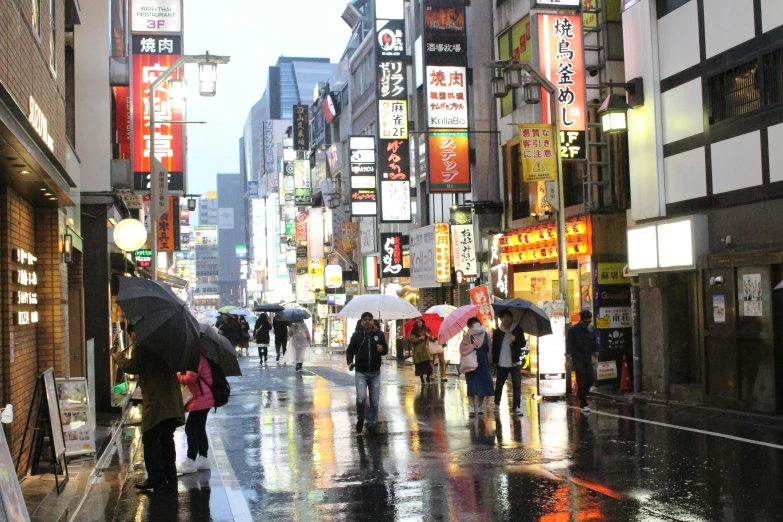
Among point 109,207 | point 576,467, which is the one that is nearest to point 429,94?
point 109,207

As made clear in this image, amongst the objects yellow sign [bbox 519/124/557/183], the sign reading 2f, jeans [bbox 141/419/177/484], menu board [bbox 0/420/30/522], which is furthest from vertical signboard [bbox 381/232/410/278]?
menu board [bbox 0/420/30/522]

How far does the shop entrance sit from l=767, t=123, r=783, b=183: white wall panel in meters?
1.58

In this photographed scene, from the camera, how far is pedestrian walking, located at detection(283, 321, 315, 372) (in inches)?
1177

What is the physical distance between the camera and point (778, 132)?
1559 cm

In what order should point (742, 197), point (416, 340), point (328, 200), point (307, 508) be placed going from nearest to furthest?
point (307, 508), point (742, 197), point (416, 340), point (328, 200)

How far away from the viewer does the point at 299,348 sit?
3008 cm

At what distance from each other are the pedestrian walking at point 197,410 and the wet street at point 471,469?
260 mm

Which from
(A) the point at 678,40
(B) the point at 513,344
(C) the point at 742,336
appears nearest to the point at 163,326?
(B) the point at 513,344

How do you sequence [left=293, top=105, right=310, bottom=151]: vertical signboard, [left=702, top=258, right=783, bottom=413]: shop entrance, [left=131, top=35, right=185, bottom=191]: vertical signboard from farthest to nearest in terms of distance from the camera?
[left=293, top=105, right=310, bottom=151]: vertical signboard
[left=131, top=35, right=185, bottom=191]: vertical signboard
[left=702, top=258, right=783, bottom=413]: shop entrance

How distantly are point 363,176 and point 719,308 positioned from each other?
2556 cm

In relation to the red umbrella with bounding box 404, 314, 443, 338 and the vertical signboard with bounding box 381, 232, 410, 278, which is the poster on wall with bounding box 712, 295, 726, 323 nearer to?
the red umbrella with bounding box 404, 314, 443, 338

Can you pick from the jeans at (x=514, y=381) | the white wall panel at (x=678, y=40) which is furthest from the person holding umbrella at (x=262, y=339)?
the white wall panel at (x=678, y=40)

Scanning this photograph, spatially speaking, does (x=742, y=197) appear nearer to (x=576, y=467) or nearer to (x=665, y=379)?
(x=665, y=379)

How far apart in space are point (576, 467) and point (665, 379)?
358 inches
